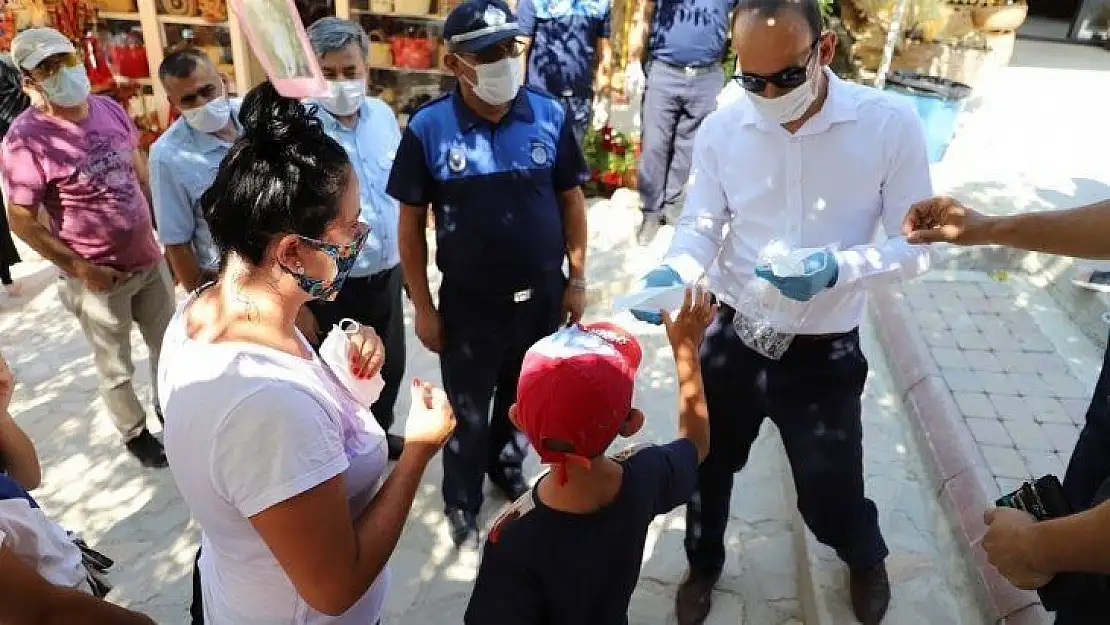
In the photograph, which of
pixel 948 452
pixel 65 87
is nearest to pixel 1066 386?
pixel 948 452

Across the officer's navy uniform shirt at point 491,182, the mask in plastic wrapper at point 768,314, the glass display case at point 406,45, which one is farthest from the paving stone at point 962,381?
the glass display case at point 406,45

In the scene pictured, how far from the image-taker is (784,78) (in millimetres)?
2074

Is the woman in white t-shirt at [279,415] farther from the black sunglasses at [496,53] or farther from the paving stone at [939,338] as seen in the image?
the paving stone at [939,338]

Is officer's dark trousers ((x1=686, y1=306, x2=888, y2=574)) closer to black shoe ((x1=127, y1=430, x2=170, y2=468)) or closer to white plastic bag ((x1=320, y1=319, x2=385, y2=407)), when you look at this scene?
white plastic bag ((x1=320, y1=319, x2=385, y2=407))

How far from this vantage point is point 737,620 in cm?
281

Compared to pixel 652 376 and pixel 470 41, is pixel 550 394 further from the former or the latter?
pixel 652 376

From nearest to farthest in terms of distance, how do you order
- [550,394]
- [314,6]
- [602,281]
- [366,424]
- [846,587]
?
[550,394]
[366,424]
[846,587]
[602,281]
[314,6]

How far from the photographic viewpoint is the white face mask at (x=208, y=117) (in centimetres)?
301

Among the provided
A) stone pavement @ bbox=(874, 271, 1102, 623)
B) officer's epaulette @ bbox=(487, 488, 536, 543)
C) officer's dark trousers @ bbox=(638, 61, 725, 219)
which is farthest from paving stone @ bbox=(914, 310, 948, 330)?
officer's epaulette @ bbox=(487, 488, 536, 543)

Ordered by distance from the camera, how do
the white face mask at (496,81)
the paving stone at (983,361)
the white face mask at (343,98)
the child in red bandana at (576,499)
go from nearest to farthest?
the child in red bandana at (576,499)
the white face mask at (496,81)
the white face mask at (343,98)
the paving stone at (983,361)

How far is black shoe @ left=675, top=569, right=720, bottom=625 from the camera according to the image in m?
2.76

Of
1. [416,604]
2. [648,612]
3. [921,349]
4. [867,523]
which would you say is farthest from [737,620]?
[921,349]

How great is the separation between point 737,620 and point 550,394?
188 cm

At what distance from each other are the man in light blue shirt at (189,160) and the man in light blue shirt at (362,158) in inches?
17.9
